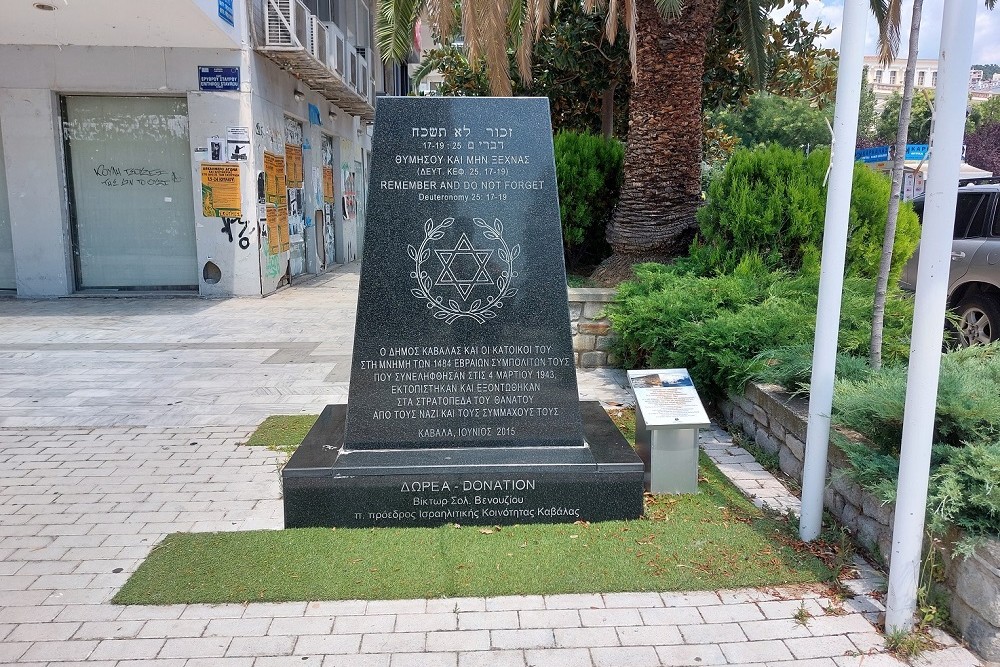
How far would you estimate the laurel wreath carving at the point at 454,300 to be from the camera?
406 cm

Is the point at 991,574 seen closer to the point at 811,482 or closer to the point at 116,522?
the point at 811,482

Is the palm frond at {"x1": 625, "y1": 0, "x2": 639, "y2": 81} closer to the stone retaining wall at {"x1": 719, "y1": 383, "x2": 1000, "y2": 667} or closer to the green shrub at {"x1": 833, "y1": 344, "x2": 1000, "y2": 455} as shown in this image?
the stone retaining wall at {"x1": 719, "y1": 383, "x2": 1000, "y2": 667}

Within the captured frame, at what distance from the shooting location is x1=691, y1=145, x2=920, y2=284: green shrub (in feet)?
21.9

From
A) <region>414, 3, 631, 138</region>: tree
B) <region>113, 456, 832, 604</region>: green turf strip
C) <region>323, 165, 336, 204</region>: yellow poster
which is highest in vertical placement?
<region>414, 3, 631, 138</region>: tree

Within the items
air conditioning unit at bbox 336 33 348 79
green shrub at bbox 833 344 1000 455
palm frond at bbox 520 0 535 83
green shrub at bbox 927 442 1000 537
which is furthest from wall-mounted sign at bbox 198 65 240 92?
green shrub at bbox 927 442 1000 537

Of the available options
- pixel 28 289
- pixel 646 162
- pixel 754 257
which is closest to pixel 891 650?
pixel 754 257

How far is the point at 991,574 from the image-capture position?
2.73 meters

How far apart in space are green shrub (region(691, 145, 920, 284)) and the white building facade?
8378 mm

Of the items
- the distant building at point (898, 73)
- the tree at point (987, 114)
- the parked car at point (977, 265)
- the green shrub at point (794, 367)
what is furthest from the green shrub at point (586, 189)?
the tree at point (987, 114)

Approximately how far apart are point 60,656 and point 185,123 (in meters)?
11.5

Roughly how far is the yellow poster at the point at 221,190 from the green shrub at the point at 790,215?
28.2 feet

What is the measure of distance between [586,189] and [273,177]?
7.17 meters

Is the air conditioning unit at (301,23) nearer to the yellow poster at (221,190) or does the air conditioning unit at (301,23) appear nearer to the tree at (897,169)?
the yellow poster at (221,190)

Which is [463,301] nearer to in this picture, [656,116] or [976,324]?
[656,116]
